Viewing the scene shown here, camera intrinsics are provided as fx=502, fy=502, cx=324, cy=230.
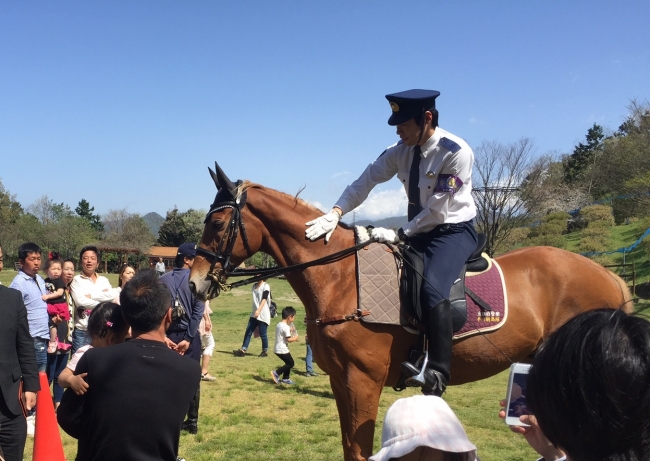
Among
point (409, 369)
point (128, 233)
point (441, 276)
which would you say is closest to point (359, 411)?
point (409, 369)

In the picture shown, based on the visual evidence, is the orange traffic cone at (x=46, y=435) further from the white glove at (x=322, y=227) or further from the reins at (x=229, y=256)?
the white glove at (x=322, y=227)

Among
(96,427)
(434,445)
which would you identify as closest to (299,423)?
(96,427)

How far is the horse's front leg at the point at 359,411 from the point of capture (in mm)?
3703

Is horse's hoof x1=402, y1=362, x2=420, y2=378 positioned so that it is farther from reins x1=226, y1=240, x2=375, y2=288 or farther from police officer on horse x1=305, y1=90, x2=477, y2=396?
reins x1=226, y1=240, x2=375, y2=288

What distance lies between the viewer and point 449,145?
3.94 metres

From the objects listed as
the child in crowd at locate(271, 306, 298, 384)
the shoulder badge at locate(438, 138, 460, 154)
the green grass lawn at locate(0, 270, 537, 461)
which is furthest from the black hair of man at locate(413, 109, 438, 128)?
the child in crowd at locate(271, 306, 298, 384)

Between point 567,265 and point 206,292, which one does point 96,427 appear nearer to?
point 206,292

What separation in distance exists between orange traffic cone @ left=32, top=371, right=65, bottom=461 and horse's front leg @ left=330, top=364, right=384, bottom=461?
248 centimetres

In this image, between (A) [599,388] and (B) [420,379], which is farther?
(B) [420,379]

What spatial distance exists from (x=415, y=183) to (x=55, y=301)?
19.4 ft

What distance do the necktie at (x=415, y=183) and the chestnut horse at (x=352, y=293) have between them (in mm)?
598

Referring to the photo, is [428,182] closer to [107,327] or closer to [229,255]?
[229,255]

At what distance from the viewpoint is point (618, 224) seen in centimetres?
3662

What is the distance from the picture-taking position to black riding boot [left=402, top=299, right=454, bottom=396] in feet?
12.1
